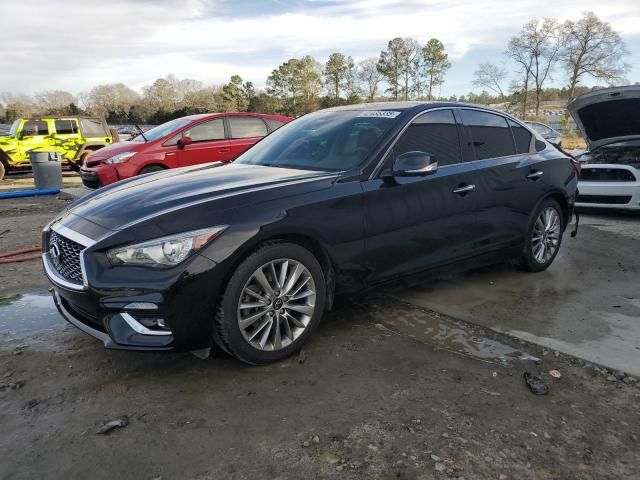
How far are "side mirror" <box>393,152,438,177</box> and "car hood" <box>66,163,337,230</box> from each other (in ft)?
1.55

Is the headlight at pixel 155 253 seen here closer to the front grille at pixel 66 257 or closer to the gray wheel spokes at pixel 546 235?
the front grille at pixel 66 257

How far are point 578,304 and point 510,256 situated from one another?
746 mm

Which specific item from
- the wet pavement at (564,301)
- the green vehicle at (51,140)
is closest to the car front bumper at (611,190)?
the wet pavement at (564,301)

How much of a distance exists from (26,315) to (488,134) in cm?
412

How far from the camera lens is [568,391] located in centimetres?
286

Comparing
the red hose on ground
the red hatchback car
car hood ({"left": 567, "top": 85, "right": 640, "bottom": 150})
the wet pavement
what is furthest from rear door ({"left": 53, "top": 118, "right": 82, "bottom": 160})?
the wet pavement

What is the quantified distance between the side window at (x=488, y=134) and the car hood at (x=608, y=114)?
331 cm

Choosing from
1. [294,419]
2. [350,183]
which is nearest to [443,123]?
[350,183]

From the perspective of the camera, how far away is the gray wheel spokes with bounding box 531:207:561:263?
4941 mm

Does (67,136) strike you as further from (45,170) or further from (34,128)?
(45,170)

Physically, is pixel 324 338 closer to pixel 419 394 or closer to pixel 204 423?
pixel 419 394

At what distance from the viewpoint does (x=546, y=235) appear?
5039 mm

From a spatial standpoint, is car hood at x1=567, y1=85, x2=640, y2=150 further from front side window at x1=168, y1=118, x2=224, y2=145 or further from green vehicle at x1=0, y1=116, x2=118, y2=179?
green vehicle at x1=0, y1=116, x2=118, y2=179

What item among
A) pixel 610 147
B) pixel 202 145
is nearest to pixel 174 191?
pixel 202 145
